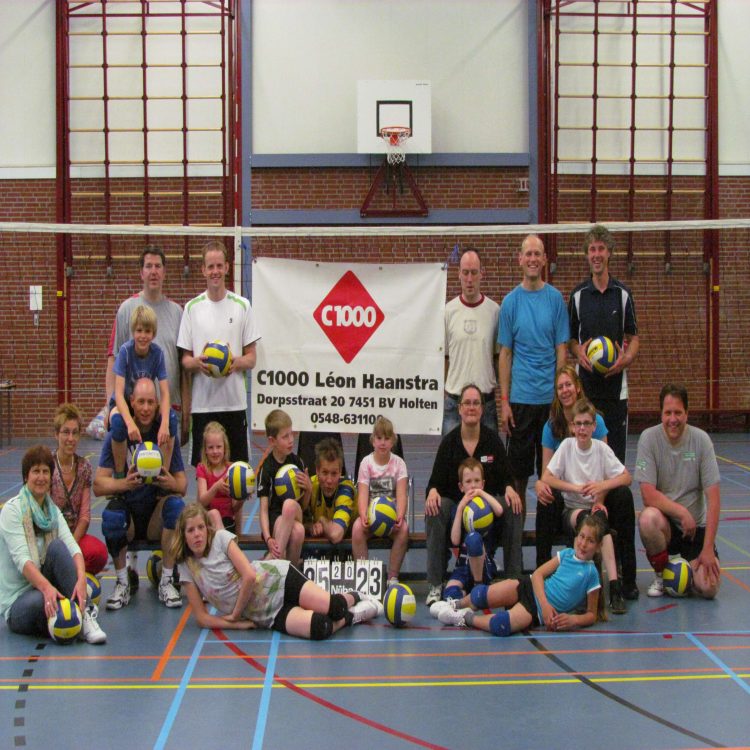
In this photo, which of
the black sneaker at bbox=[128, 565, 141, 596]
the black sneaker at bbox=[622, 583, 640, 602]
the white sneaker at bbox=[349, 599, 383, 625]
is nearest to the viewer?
the white sneaker at bbox=[349, 599, 383, 625]

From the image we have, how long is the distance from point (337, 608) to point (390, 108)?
10300 mm

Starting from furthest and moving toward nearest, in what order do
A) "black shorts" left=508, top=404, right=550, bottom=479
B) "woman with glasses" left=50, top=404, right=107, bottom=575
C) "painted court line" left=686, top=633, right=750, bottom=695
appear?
"black shorts" left=508, top=404, right=550, bottom=479
"woman with glasses" left=50, top=404, right=107, bottom=575
"painted court line" left=686, top=633, right=750, bottom=695

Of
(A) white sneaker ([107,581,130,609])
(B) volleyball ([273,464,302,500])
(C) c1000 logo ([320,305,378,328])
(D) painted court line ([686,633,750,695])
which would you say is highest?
(C) c1000 logo ([320,305,378,328])

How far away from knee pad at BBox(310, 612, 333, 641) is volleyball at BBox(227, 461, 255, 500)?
1.05 meters

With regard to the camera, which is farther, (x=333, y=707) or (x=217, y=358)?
(x=217, y=358)

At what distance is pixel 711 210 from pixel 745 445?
3778mm

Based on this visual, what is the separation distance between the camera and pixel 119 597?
20.6 ft

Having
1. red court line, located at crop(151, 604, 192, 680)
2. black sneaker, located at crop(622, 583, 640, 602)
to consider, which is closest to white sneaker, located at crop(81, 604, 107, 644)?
red court line, located at crop(151, 604, 192, 680)

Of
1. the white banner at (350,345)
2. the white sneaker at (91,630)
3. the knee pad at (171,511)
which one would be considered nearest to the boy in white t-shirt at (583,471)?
the white banner at (350,345)

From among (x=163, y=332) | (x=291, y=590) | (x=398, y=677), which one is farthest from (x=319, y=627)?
(x=163, y=332)

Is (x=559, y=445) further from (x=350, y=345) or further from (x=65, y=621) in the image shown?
(x=65, y=621)

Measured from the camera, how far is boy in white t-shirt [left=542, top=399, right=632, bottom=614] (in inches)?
245

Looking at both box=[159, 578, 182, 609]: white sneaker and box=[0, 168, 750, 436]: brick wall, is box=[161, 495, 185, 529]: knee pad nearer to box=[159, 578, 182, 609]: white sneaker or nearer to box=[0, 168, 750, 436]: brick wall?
box=[159, 578, 182, 609]: white sneaker

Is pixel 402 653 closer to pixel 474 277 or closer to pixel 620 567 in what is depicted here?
pixel 620 567
